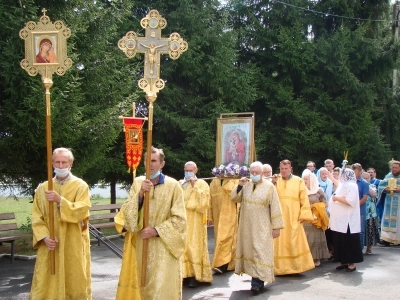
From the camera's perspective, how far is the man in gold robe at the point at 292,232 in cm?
1026

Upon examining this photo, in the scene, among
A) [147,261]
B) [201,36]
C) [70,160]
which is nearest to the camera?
[147,261]

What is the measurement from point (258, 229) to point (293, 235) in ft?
5.40

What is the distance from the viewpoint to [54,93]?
12.2 metres

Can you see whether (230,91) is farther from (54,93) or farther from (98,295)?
(98,295)

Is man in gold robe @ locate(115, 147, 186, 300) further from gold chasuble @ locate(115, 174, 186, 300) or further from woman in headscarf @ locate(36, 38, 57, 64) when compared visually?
woman in headscarf @ locate(36, 38, 57, 64)

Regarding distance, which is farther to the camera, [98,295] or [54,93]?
[54,93]

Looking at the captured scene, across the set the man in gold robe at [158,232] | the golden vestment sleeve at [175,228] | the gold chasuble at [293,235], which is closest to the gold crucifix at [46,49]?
the man in gold robe at [158,232]

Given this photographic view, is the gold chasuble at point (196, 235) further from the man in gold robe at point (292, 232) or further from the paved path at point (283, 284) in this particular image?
the man in gold robe at point (292, 232)

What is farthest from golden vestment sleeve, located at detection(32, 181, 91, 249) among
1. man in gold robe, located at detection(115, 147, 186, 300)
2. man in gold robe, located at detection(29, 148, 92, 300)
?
man in gold robe, located at detection(115, 147, 186, 300)

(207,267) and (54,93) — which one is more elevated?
(54,93)

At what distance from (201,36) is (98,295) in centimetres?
1259

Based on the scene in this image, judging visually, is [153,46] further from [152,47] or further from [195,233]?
[195,233]

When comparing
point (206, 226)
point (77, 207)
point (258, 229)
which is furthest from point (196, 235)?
point (77, 207)

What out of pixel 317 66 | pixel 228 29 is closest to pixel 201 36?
pixel 228 29
